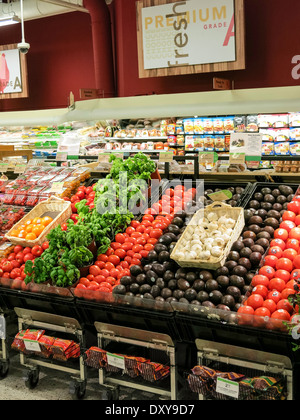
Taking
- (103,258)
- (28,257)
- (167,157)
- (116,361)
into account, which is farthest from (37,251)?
(167,157)

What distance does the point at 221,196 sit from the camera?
3.95m

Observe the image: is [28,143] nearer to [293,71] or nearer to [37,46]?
[37,46]

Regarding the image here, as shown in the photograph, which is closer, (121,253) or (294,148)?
(121,253)

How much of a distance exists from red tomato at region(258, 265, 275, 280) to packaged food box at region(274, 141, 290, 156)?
6128mm

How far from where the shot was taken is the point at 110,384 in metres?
3.26

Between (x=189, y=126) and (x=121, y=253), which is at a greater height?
(x=189, y=126)

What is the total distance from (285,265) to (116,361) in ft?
4.00

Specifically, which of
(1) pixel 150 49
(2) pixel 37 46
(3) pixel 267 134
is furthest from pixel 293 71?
(2) pixel 37 46

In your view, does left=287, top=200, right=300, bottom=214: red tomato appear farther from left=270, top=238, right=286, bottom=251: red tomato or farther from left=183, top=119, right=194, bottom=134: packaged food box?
left=183, top=119, right=194, bottom=134: packaged food box

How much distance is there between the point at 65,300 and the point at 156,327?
666 mm

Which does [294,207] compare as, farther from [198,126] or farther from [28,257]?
[198,126]

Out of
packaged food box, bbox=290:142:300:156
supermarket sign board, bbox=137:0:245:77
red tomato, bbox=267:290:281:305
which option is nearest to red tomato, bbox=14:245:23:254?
red tomato, bbox=267:290:281:305

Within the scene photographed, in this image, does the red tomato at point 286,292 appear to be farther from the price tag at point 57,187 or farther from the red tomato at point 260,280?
the price tag at point 57,187

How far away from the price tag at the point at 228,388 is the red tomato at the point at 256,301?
1.48 ft
